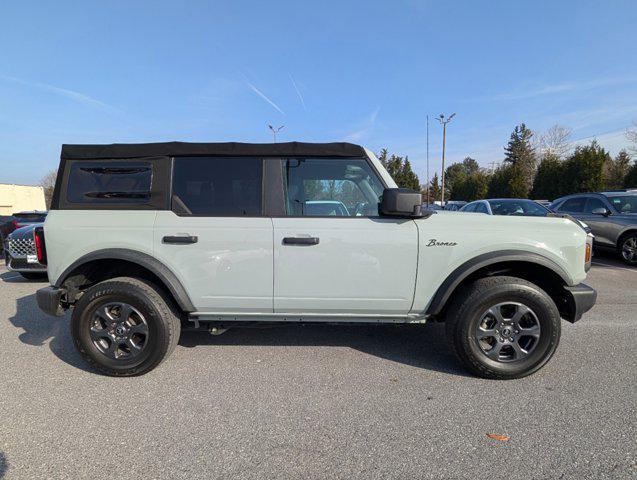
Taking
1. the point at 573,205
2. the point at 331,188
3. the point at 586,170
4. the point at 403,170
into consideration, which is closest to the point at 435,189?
the point at 403,170

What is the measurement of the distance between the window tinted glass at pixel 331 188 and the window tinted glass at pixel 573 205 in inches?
356

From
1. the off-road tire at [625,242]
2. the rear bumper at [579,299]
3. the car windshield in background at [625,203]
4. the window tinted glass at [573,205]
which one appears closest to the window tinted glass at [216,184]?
the rear bumper at [579,299]

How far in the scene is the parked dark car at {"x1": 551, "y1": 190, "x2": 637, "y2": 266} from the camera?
8.34m

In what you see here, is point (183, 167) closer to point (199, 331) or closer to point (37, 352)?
point (199, 331)

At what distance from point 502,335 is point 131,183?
3.47m

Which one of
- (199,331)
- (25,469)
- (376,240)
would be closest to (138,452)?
(25,469)

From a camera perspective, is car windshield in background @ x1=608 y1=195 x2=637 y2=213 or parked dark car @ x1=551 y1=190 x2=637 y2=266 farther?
car windshield in background @ x1=608 y1=195 x2=637 y2=213

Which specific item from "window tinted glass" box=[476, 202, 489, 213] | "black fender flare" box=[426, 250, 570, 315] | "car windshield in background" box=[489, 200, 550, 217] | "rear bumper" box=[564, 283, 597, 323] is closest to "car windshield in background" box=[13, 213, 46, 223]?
"black fender flare" box=[426, 250, 570, 315]

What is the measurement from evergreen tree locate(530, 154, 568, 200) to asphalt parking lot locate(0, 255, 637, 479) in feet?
91.3

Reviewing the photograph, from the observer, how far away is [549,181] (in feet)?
91.7

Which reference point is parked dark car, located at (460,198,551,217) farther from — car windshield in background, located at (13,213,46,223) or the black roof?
car windshield in background, located at (13,213,46,223)

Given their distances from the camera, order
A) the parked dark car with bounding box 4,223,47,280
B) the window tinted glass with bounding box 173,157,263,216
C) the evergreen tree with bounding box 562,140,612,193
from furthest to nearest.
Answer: the evergreen tree with bounding box 562,140,612,193 < the parked dark car with bounding box 4,223,47,280 < the window tinted glass with bounding box 173,157,263,216

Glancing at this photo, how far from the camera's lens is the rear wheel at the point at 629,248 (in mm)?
8281

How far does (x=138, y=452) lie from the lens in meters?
2.20
